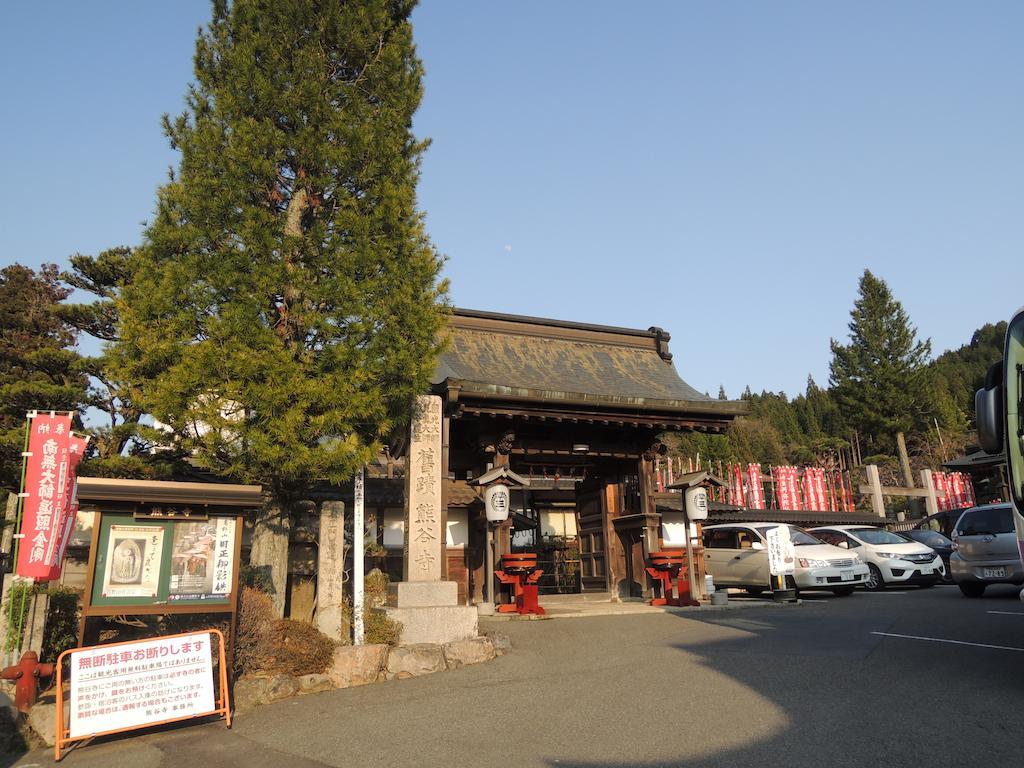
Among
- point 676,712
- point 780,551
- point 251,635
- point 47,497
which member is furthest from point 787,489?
point 47,497

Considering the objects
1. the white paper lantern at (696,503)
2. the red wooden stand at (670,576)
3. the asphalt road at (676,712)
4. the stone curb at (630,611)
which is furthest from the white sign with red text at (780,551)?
the asphalt road at (676,712)

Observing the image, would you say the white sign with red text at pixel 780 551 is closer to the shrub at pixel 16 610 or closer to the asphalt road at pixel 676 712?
the asphalt road at pixel 676 712

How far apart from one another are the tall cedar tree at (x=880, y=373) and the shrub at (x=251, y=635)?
43034mm

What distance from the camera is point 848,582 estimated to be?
14.5 metres

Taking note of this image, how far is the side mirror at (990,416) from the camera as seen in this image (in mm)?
5543

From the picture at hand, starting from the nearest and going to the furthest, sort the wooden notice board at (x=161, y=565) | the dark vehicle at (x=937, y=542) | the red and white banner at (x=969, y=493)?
the wooden notice board at (x=161, y=565)
the dark vehicle at (x=937, y=542)
the red and white banner at (x=969, y=493)

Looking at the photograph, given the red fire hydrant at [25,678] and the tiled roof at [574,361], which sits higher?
the tiled roof at [574,361]

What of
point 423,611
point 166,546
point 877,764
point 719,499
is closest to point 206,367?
point 166,546

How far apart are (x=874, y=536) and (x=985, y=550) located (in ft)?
13.6

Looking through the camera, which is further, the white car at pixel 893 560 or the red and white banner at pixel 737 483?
the red and white banner at pixel 737 483

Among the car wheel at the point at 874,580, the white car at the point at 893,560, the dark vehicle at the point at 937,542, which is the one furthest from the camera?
the dark vehicle at the point at 937,542

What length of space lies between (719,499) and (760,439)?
27044 mm

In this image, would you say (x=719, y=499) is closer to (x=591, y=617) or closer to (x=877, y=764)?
(x=591, y=617)

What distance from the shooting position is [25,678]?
6.41m
